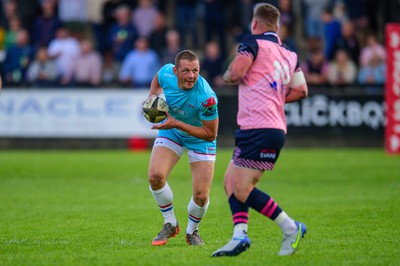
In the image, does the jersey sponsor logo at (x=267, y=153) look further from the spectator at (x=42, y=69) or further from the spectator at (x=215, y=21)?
the spectator at (x=215, y=21)

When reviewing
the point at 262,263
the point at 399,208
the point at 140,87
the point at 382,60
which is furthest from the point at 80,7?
the point at 262,263

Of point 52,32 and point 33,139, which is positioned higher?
point 52,32

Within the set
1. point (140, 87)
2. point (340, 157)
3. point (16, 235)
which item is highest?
point (16, 235)

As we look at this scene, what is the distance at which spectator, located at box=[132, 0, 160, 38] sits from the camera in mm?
25234

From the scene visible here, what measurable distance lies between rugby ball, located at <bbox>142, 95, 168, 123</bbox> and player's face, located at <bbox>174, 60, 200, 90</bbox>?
380 mm

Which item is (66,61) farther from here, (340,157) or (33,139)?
(340,157)

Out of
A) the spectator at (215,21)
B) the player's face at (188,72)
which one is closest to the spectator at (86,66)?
the spectator at (215,21)

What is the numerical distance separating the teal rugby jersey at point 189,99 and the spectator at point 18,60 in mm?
14698

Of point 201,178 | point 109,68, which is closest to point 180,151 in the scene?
point 201,178

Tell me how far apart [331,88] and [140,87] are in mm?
4982

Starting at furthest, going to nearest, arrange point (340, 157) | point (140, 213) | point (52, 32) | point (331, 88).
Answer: point (52, 32) < point (331, 88) < point (340, 157) < point (140, 213)

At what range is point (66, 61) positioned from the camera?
24.3 metres

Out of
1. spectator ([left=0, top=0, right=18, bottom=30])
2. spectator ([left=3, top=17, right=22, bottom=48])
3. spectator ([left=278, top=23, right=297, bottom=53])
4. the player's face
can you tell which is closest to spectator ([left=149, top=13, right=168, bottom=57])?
spectator ([left=278, top=23, right=297, bottom=53])

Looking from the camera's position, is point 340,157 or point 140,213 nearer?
point 140,213
